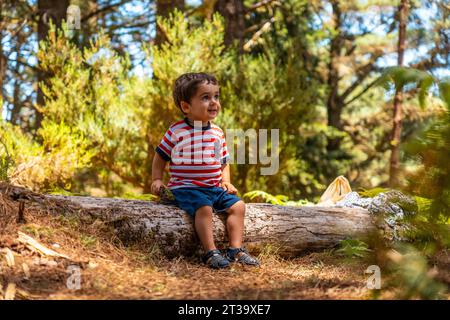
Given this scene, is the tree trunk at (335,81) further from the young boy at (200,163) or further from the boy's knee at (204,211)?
the boy's knee at (204,211)

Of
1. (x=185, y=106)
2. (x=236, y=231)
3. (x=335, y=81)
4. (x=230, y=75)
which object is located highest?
(x=335, y=81)

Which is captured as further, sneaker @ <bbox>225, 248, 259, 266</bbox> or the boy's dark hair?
the boy's dark hair

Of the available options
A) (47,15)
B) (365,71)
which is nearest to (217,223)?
(47,15)

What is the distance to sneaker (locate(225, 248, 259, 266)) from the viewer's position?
141 inches

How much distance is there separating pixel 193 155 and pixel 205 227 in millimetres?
602

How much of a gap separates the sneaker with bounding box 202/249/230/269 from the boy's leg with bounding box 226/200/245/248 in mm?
196

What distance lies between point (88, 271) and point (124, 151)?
546 centimetres

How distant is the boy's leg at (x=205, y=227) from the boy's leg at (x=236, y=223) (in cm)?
18

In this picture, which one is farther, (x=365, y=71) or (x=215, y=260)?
(x=365, y=71)

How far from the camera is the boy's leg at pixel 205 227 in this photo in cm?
360

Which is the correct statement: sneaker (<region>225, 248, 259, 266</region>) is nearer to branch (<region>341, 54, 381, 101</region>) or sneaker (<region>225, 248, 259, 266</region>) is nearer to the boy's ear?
the boy's ear

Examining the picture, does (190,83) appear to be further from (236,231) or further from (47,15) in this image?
(47,15)

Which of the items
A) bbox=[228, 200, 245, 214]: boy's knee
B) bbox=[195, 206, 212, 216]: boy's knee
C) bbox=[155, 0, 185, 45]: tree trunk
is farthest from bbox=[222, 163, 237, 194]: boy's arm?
bbox=[155, 0, 185, 45]: tree trunk

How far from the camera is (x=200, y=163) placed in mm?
3850
